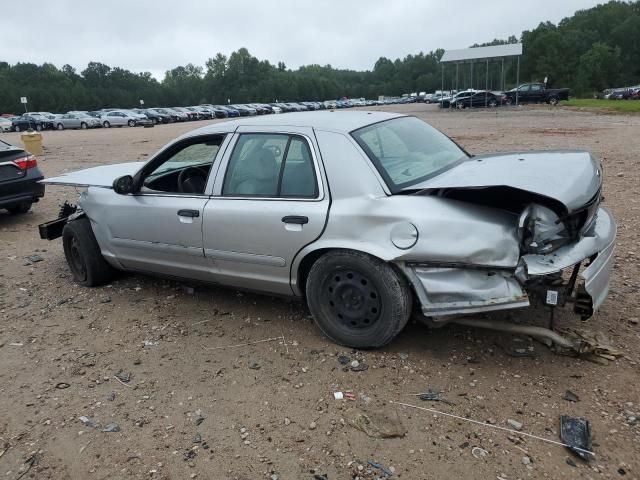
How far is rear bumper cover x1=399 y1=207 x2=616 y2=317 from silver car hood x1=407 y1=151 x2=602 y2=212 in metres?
0.30

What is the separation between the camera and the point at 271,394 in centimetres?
330

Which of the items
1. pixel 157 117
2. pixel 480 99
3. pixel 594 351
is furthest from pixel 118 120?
pixel 594 351

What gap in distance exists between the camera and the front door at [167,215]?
13.9ft

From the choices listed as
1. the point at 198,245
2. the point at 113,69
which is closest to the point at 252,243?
the point at 198,245

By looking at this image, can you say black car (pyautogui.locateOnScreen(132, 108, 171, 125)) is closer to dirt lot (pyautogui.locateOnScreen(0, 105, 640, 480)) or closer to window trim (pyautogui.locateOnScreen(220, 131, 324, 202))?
dirt lot (pyautogui.locateOnScreen(0, 105, 640, 480))

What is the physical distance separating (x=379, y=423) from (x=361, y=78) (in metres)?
156

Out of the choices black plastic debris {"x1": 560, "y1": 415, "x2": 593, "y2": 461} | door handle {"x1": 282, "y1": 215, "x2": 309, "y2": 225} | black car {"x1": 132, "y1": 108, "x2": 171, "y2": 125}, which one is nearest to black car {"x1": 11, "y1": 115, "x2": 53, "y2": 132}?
black car {"x1": 132, "y1": 108, "x2": 171, "y2": 125}

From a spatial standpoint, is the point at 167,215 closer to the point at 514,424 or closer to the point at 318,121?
the point at 318,121

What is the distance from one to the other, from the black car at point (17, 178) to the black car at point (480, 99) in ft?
122

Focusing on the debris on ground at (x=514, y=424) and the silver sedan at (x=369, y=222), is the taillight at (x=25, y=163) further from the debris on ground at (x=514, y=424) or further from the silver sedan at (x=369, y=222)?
the debris on ground at (x=514, y=424)

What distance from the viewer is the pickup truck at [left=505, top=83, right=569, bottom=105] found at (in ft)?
133


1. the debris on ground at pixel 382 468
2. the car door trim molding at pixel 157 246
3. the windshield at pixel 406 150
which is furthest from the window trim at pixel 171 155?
the debris on ground at pixel 382 468

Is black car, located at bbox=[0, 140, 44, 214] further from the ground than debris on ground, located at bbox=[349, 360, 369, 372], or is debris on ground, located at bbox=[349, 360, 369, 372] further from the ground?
black car, located at bbox=[0, 140, 44, 214]

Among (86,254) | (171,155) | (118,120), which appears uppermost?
(171,155)
